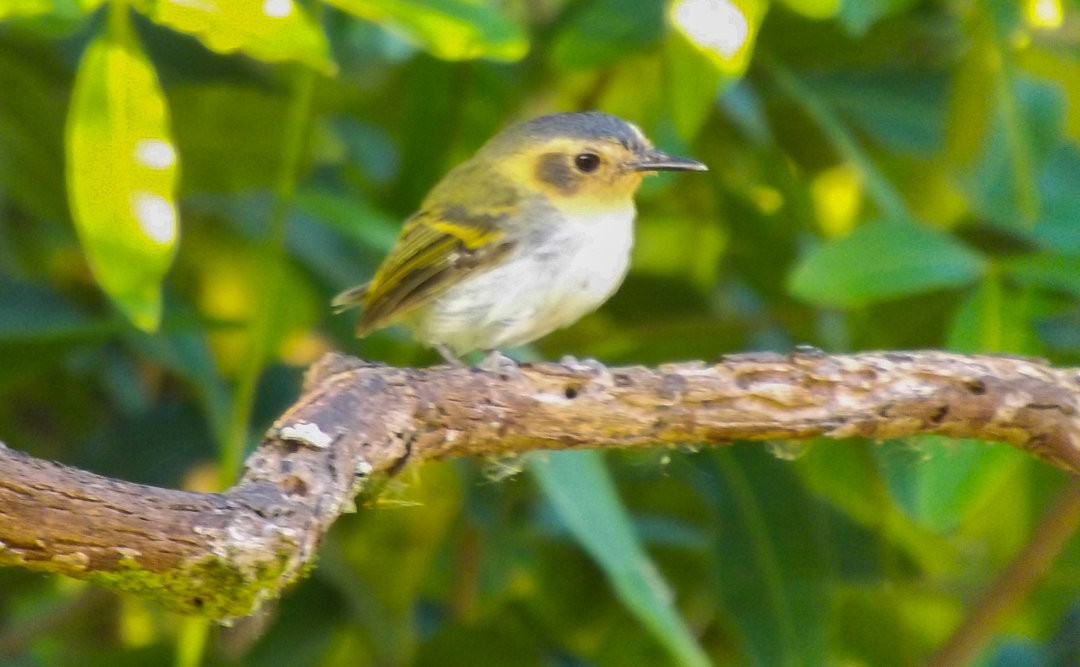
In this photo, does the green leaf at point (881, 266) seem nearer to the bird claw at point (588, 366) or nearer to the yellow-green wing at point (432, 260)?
the bird claw at point (588, 366)

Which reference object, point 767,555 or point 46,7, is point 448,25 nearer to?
point 46,7

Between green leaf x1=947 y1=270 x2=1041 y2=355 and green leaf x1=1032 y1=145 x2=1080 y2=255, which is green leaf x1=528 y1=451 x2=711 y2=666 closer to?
green leaf x1=947 y1=270 x2=1041 y2=355

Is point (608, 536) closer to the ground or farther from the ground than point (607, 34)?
closer to the ground

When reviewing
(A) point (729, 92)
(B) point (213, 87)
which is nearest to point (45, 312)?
(B) point (213, 87)

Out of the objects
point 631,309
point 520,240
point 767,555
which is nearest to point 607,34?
point 520,240

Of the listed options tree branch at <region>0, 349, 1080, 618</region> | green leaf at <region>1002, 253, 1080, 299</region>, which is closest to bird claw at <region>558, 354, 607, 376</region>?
tree branch at <region>0, 349, 1080, 618</region>

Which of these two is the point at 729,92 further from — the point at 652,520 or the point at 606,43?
the point at 652,520

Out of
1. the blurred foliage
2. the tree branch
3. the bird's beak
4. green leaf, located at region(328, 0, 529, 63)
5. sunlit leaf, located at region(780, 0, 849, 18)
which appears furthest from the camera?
the bird's beak
